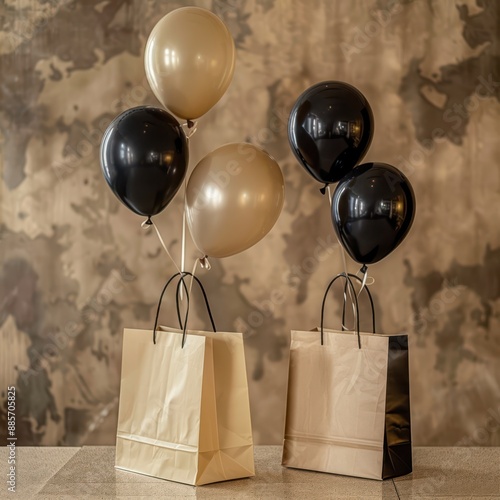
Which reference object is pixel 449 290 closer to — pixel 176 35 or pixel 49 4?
pixel 176 35

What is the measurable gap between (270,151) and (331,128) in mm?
851

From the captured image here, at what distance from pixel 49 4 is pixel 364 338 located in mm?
1515

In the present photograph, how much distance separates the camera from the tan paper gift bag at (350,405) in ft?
4.29

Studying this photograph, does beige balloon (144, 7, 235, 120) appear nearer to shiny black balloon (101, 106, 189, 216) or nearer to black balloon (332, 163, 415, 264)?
shiny black balloon (101, 106, 189, 216)

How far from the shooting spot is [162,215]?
7.08ft

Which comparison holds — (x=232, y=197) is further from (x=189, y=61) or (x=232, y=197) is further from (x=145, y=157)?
(x=189, y=61)

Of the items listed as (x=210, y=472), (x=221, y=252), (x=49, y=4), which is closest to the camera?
(x=210, y=472)

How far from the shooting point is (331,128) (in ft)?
4.30

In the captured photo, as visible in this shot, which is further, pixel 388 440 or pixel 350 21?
pixel 350 21

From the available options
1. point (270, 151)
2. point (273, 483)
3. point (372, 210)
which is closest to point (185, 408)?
point (273, 483)

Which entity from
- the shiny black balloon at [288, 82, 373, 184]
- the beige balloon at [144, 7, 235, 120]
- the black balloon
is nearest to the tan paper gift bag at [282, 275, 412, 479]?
the black balloon

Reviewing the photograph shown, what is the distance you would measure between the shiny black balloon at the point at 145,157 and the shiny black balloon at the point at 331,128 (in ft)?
0.78

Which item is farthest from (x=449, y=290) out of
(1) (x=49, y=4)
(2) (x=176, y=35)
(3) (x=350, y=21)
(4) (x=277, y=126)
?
(1) (x=49, y=4)

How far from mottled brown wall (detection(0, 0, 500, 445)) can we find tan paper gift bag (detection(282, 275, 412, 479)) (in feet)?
2.61
